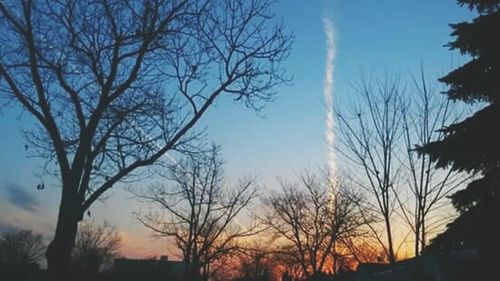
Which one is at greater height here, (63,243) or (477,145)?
(477,145)

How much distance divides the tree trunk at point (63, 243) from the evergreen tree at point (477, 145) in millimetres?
8001

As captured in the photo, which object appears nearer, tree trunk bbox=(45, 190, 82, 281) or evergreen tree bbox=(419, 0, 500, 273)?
evergreen tree bbox=(419, 0, 500, 273)

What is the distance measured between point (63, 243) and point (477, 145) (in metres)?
9.24

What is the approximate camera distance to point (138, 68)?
13.7 meters

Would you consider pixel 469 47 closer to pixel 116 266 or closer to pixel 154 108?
pixel 154 108

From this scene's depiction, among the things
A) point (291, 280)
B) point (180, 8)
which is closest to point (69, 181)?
point (180, 8)

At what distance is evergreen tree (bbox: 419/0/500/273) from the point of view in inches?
388

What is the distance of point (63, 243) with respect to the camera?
12.0 metres

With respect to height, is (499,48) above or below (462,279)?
above

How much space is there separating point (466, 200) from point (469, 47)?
3.44m

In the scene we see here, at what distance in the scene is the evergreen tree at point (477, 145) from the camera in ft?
32.4

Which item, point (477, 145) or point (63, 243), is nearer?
point (477, 145)

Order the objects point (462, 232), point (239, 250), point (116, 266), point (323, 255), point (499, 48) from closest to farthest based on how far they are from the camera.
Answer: point (462, 232) < point (499, 48) < point (239, 250) < point (323, 255) < point (116, 266)

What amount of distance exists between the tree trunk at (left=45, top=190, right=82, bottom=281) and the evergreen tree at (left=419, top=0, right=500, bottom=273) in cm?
800
